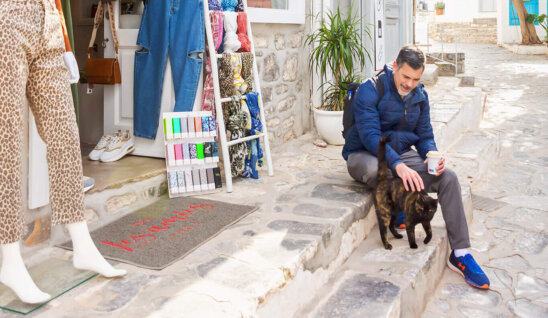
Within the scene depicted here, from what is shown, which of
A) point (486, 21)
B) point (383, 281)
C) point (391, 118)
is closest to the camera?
point (383, 281)

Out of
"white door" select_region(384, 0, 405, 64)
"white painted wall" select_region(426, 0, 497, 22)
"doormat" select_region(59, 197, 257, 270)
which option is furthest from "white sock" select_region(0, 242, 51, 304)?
"white painted wall" select_region(426, 0, 497, 22)

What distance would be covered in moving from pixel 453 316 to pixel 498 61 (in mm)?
11802

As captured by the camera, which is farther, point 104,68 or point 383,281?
point 104,68

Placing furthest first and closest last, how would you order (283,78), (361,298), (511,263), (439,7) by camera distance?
(439,7)
(283,78)
(511,263)
(361,298)

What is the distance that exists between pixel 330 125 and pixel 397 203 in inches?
81.6

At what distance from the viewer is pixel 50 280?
221cm

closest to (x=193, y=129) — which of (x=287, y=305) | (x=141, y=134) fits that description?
(x=141, y=134)

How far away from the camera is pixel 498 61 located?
13.1 meters

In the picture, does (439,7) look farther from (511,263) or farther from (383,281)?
(383,281)

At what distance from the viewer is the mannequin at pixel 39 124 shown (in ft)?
6.18

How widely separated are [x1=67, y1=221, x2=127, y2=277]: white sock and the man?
1.58 metres

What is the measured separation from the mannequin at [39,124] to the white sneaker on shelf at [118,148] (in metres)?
1.45

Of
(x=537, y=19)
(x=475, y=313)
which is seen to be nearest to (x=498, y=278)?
A: (x=475, y=313)

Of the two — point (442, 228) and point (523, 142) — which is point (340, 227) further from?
point (523, 142)
